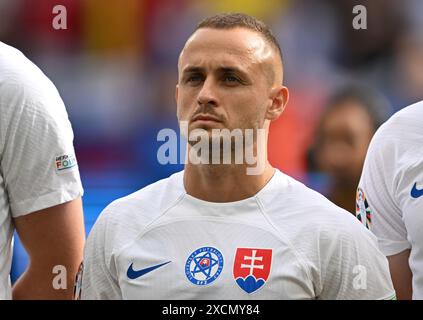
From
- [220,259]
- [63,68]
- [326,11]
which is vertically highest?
[326,11]

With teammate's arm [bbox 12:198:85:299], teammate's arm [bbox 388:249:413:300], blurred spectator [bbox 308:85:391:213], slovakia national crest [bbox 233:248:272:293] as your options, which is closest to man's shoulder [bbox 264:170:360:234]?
slovakia national crest [bbox 233:248:272:293]

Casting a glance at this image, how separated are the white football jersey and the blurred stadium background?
109 inches

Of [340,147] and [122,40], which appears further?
[122,40]

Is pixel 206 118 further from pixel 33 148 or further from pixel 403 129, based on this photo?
pixel 403 129

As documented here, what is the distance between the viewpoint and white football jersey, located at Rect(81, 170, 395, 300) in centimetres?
237

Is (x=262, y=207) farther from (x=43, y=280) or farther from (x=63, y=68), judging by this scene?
(x=63, y=68)

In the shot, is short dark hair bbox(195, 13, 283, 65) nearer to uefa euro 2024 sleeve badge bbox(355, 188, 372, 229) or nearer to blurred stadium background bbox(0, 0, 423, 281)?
uefa euro 2024 sleeve badge bbox(355, 188, 372, 229)

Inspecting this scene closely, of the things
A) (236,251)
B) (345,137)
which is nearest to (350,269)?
(236,251)

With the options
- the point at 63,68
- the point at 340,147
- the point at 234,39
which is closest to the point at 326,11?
the point at 340,147

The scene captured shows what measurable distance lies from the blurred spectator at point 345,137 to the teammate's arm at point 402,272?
147cm

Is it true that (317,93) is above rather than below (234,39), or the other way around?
below
